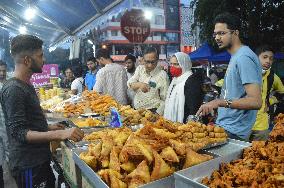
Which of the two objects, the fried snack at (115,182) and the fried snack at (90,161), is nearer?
the fried snack at (115,182)

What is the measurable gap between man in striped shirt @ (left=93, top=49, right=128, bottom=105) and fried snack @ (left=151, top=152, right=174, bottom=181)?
4.46 meters

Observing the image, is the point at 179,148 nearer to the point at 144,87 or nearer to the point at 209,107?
the point at 209,107

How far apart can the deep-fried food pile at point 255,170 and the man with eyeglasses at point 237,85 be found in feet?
2.05

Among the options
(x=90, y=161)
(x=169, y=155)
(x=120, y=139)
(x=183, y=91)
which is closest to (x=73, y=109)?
(x=183, y=91)

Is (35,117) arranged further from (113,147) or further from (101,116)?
(101,116)

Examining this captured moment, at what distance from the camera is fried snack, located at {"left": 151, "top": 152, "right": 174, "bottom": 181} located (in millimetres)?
1705

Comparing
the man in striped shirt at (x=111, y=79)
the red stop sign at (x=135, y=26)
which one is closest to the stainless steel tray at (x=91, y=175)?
the man in striped shirt at (x=111, y=79)

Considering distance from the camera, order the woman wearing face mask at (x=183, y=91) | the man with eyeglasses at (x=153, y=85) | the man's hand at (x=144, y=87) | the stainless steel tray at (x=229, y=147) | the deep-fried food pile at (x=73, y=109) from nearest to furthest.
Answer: the stainless steel tray at (x=229, y=147), the woman wearing face mask at (x=183, y=91), the man's hand at (x=144, y=87), the man with eyeglasses at (x=153, y=85), the deep-fried food pile at (x=73, y=109)

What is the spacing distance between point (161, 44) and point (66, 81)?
45.8 metres

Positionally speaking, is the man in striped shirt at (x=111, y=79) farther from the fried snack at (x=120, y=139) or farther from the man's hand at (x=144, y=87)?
the fried snack at (x=120, y=139)

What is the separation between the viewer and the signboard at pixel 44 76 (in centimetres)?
938

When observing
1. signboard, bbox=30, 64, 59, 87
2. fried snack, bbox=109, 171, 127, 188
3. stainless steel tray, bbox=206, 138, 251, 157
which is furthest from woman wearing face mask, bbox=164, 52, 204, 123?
signboard, bbox=30, 64, 59, 87

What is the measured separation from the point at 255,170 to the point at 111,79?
4839mm

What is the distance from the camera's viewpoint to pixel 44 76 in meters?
9.84
